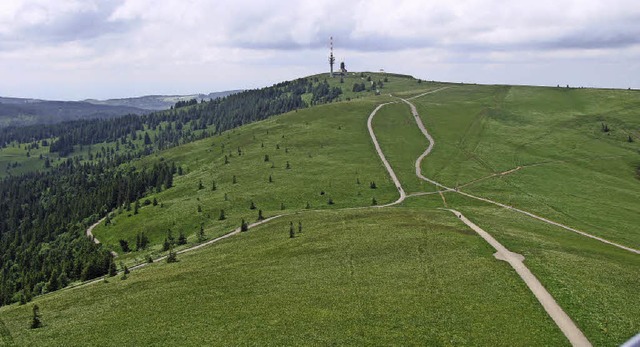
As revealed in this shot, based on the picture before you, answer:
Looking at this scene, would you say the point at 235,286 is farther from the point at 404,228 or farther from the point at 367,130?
the point at 367,130

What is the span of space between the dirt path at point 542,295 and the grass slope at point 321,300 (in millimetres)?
934

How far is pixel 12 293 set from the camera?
10688 cm

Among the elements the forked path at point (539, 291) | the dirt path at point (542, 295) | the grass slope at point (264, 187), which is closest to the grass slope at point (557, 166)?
the grass slope at point (264, 187)

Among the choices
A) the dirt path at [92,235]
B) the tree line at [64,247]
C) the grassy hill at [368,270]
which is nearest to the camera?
the grassy hill at [368,270]

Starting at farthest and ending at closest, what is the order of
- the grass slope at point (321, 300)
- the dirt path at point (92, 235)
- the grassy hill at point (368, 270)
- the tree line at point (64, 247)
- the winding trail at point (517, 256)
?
the dirt path at point (92, 235), the tree line at point (64, 247), the grassy hill at point (368, 270), the grass slope at point (321, 300), the winding trail at point (517, 256)

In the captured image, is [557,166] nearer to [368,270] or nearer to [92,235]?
A: [368,270]

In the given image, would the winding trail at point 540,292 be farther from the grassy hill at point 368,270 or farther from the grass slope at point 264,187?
the grass slope at point 264,187

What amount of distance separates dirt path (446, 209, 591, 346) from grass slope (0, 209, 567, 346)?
3.07 feet

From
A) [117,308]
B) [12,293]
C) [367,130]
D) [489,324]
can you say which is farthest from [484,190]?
[12,293]

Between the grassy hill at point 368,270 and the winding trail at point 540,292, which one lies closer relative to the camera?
the winding trail at point 540,292

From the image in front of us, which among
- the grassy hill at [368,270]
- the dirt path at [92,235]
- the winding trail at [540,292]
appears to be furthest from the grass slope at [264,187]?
the winding trail at [540,292]

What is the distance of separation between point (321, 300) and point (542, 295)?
74.5 ft

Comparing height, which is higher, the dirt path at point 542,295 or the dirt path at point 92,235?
the dirt path at point 542,295

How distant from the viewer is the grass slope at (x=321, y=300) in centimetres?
4194
